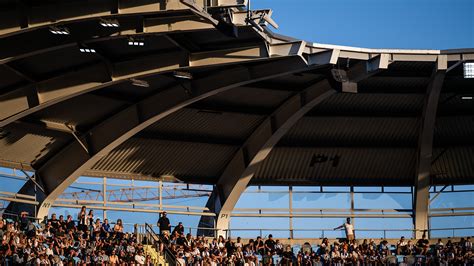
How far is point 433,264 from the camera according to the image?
44.4m

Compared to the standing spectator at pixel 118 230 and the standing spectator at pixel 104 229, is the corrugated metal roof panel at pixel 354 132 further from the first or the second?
the standing spectator at pixel 104 229

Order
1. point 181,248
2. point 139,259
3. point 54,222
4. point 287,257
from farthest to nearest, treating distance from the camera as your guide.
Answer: point 287,257
point 181,248
point 54,222
point 139,259

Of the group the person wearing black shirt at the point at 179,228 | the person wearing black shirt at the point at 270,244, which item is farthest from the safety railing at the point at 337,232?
the person wearing black shirt at the point at 179,228

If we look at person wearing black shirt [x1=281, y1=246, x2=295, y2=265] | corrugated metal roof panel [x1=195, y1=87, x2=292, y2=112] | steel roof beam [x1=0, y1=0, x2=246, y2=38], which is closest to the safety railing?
person wearing black shirt [x1=281, y1=246, x2=295, y2=265]

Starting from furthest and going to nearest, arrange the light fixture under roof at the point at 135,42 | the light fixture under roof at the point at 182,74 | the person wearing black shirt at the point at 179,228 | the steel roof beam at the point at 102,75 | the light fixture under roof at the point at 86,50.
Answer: the person wearing black shirt at the point at 179,228
the light fixture under roof at the point at 182,74
the steel roof beam at the point at 102,75
the light fixture under roof at the point at 86,50
the light fixture under roof at the point at 135,42

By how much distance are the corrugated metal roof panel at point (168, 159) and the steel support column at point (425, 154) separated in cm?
858

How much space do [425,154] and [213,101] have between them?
10248mm

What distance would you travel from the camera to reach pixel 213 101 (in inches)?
1756

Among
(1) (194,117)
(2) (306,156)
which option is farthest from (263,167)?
(1) (194,117)

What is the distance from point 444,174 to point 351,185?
14.6 feet

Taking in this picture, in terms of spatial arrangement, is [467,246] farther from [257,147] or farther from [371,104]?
[257,147]

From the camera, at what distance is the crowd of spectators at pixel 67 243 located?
35500mm

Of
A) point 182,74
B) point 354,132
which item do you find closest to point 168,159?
point 354,132

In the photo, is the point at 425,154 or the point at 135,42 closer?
the point at 135,42
